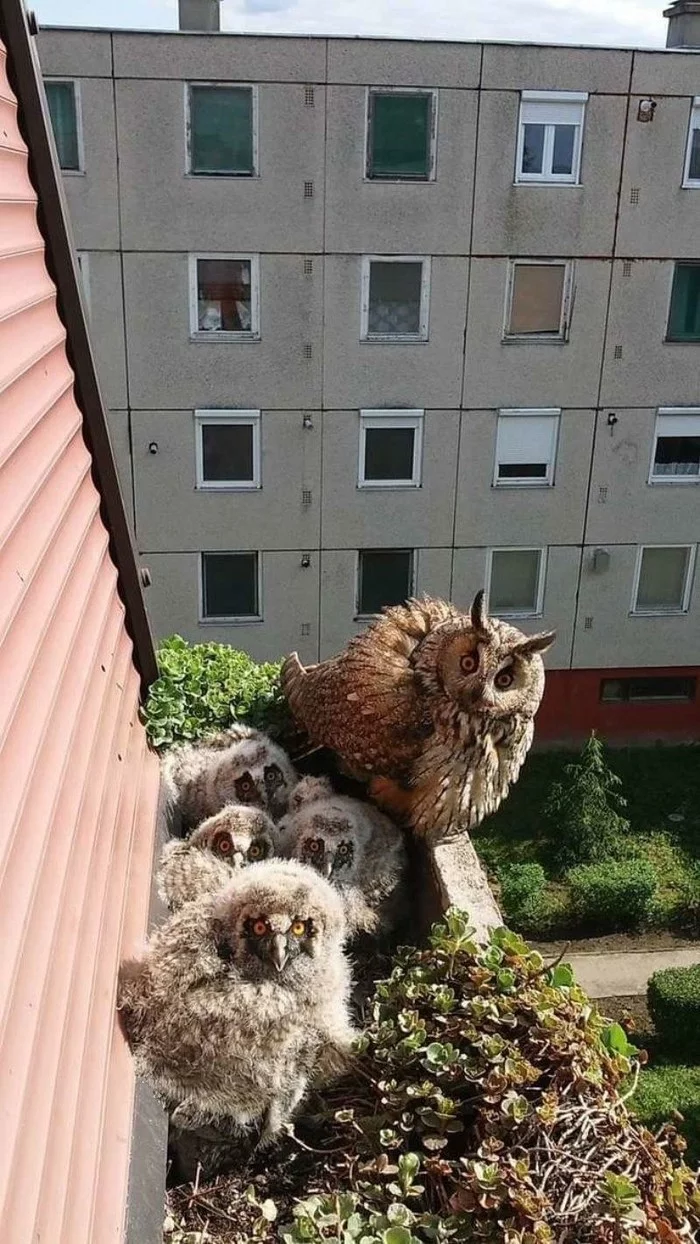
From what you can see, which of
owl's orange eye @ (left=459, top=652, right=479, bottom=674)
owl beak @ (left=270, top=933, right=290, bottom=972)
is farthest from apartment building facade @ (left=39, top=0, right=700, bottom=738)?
owl beak @ (left=270, top=933, right=290, bottom=972)

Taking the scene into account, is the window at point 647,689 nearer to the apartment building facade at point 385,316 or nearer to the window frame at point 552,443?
the apartment building facade at point 385,316

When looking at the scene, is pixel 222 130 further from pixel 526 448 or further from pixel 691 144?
pixel 691 144

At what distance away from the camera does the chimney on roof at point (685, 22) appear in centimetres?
1232

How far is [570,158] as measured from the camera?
1165cm

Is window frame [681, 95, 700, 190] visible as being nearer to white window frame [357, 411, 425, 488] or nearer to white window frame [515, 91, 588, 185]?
white window frame [515, 91, 588, 185]

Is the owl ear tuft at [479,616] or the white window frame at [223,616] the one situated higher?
the owl ear tuft at [479,616]

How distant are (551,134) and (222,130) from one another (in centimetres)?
365

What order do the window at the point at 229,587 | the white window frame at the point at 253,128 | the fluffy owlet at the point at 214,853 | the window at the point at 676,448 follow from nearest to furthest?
1. the fluffy owlet at the point at 214,853
2. the white window frame at the point at 253,128
3. the window at the point at 229,587
4. the window at the point at 676,448

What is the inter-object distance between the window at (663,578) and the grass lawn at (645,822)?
2253 millimetres

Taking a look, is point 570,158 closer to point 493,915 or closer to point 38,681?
point 493,915

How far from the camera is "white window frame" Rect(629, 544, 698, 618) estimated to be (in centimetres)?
1368

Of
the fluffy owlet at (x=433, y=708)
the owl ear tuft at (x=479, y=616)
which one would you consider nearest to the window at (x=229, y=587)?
the fluffy owlet at (x=433, y=708)

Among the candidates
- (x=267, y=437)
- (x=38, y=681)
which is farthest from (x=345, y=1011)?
(x=267, y=437)

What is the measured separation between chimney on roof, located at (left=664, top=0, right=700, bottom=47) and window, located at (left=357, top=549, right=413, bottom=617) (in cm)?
702
